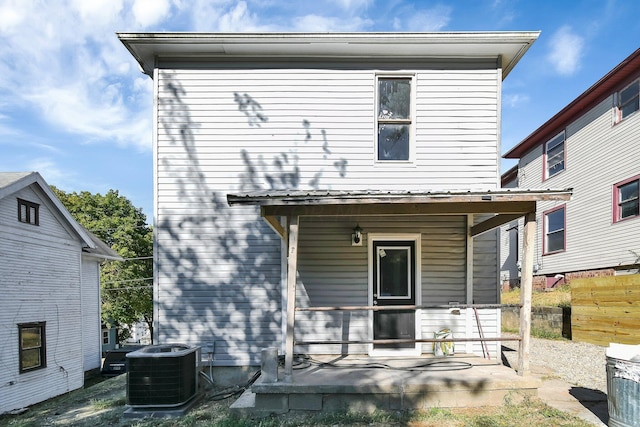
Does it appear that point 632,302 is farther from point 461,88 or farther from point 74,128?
point 74,128

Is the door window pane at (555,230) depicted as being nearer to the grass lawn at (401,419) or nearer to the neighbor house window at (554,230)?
the neighbor house window at (554,230)

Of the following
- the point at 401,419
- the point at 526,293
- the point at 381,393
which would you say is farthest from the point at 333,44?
the point at 401,419

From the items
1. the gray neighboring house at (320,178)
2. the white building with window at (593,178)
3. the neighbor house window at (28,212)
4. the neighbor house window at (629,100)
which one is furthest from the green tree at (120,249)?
the neighbor house window at (629,100)

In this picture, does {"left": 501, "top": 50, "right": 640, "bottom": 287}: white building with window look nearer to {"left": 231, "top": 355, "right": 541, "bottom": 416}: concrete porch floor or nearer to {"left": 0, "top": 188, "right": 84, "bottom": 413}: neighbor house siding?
{"left": 231, "top": 355, "right": 541, "bottom": 416}: concrete porch floor

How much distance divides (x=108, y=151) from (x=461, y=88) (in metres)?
20.6

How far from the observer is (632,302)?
7.42 meters

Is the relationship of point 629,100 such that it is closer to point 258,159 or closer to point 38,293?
point 258,159

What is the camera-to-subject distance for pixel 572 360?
7027 mm

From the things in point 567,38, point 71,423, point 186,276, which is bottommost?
point 71,423

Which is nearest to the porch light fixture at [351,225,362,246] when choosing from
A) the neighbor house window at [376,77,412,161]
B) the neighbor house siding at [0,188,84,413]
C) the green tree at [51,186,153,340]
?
the neighbor house window at [376,77,412,161]

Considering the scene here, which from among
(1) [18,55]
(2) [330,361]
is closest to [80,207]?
(1) [18,55]

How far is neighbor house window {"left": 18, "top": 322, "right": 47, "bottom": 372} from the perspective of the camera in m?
10.6

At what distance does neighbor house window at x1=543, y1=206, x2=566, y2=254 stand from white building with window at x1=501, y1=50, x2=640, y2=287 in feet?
0.11

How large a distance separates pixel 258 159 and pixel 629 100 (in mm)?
11510
